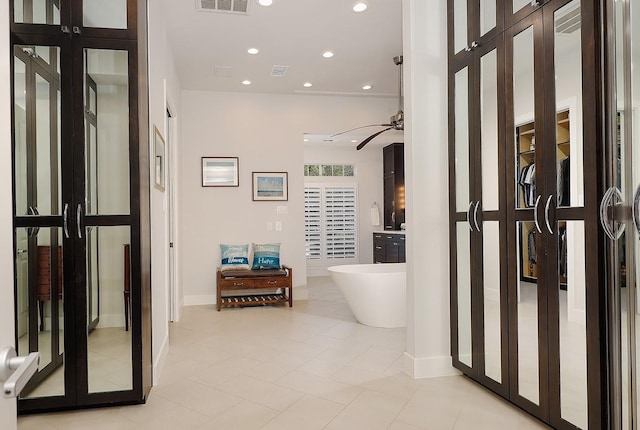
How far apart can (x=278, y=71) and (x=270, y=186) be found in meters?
1.62

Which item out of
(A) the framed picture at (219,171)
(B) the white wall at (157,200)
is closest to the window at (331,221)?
(A) the framed picture at (219,171)

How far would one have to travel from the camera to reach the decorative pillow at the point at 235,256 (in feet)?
19.5

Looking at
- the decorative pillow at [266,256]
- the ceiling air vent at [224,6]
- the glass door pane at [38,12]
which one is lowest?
the decorative pillow at [266,256]

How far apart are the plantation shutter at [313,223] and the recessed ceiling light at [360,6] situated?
5.48 metres

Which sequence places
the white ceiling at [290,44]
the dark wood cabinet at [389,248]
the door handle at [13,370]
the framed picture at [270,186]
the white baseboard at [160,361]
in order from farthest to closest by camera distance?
the dark wood cabinet at [389,248], the framed picture at [270,186], the white ceiling at [290,44], the white baseboard at [160,361], the door handle at [13,370]

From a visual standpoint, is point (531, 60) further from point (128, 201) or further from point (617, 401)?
point (128, 201)

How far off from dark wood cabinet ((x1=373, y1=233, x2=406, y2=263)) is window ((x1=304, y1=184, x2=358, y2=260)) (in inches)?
26.2

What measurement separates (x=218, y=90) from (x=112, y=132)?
363 cm

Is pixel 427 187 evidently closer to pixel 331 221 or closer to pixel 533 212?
pixel 533 212

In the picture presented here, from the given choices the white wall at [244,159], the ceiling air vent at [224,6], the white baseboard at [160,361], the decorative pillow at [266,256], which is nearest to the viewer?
the white baseboard at [160,361]

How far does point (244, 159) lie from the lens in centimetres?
621

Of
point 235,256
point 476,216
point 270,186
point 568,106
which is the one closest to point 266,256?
point 235,256

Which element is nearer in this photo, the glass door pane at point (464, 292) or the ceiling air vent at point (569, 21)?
the ceiling air vent at point (569, 21)

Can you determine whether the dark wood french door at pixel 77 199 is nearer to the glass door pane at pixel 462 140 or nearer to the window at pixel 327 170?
the glass door pane at pixel 462 140
